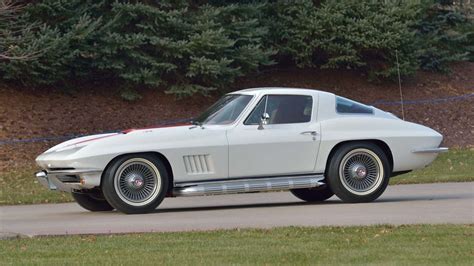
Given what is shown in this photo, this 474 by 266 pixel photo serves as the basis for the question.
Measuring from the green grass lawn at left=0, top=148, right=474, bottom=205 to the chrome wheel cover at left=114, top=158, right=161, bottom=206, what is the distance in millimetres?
3589

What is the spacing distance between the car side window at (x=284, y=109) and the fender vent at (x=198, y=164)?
2.65 ft

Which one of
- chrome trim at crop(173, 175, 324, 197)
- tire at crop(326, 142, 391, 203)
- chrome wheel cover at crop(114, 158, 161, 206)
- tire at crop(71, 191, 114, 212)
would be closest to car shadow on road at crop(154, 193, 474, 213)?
tire at crop(326, 142, 391, 203)

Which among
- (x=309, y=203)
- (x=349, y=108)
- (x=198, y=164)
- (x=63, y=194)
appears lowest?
(x=63, y=194)

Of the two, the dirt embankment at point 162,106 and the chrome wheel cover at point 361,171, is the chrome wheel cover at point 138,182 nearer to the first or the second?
the chrome wheel cover at point 361,171

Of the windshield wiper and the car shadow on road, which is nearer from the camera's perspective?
the windshield wiper

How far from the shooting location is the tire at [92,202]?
46.6 feet

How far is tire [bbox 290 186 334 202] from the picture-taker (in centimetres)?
1491

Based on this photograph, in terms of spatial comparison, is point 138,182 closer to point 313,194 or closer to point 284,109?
point 284,109

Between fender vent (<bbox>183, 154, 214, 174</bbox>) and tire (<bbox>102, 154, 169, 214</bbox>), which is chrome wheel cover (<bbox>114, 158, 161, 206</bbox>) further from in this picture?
fender vent (<bbox>183, 154, 214, 174</bbox>)

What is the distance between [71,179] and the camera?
13148 mm

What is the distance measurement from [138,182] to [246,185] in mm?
1464

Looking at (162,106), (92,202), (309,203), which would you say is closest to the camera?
(92,202)

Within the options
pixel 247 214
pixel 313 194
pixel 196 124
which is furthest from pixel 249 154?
pixel 313 194

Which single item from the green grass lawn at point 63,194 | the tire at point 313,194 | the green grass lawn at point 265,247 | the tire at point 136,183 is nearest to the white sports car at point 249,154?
the tire at point 136,183
